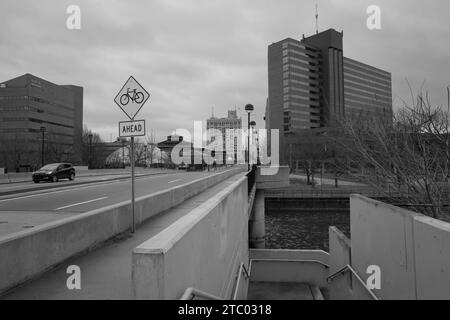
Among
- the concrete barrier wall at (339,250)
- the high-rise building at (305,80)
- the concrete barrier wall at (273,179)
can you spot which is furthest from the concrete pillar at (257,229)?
the high-rise building at (305,80)

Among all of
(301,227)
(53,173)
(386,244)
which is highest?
(53,173)

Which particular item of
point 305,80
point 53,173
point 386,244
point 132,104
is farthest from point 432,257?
point 305,80

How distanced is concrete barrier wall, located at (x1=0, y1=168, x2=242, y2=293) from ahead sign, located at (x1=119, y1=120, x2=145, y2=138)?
65.0 inches

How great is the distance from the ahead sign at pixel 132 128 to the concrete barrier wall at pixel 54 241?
165 cm

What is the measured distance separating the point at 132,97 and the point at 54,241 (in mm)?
3327

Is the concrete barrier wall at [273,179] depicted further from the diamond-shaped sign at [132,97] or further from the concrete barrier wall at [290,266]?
the diamond-shaped sign at [132,97]

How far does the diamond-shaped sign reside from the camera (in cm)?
727

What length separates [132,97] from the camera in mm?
7355

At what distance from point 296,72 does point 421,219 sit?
136m

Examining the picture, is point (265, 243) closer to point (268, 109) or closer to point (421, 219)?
point (421, 219)

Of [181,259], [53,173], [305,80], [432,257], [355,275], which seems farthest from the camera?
[305,80]

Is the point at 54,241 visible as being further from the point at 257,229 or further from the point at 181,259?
the point at 257,229
